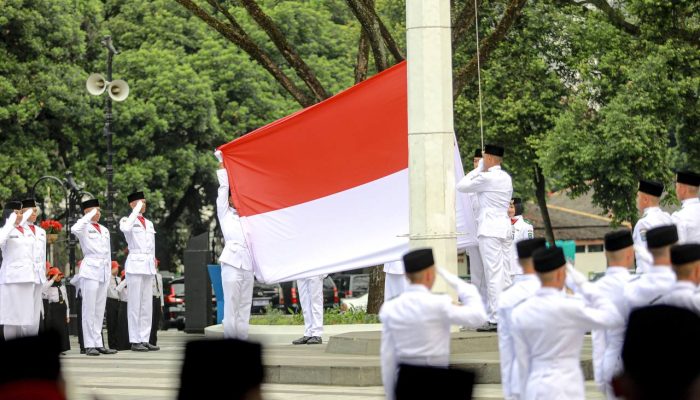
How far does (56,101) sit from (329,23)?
14182mm

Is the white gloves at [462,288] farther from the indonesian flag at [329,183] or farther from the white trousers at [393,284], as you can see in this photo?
the white trousers at [393,284]

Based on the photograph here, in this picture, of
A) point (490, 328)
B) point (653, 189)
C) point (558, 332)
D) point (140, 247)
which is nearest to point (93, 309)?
point (140, 247)

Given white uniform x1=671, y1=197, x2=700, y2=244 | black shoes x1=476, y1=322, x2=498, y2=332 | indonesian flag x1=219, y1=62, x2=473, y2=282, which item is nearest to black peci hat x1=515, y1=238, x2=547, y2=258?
white uniform x1=671, y1=197, x2=700, y2=244

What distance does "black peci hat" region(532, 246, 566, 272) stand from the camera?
956 cm

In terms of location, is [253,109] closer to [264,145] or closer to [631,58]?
[631,58]

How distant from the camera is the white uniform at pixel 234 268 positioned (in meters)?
18.3

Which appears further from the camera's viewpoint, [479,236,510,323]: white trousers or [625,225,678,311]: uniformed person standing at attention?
[479,236,510,323]: white trousers

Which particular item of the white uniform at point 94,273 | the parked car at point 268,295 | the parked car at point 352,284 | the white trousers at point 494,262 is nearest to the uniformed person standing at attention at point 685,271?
the white trousers at point 494,262

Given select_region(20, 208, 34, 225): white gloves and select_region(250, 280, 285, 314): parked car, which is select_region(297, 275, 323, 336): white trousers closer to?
select_region(20, 208, 34, 225): white gloves

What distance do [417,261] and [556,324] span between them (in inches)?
40.1

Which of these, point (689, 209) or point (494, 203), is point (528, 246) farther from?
point (494, 203)

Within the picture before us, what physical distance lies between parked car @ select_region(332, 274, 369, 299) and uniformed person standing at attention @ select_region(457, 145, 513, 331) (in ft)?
87.7

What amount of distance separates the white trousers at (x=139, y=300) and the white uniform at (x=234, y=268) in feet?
10.0

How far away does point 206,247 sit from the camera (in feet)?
90.9
